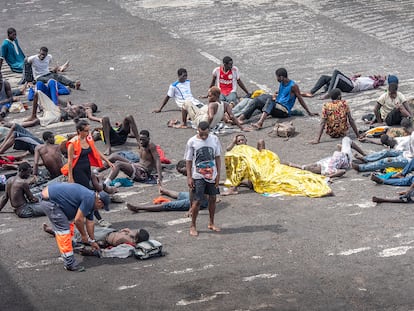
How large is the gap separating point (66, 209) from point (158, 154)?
4.31 metres

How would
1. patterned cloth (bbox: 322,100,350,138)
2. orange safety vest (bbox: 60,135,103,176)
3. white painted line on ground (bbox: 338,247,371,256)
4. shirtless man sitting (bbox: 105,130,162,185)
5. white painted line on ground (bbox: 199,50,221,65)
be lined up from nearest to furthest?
white painted line on ground (bbox: 338,247,371,256) → orange safety vest (bbox: 60,135,103,176) → shirtless man sitting (bbox: 105,130,162,185) → patterned cloth (bbox: 322,100,350,138) → white painted line on ground (bbox: 199,50,221,65)

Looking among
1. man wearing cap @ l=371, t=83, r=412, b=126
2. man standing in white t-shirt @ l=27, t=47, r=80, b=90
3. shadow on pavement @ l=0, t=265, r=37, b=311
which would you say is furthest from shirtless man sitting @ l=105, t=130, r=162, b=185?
man standing in white t-shirt @ l=27, t=47, r=80, b=90

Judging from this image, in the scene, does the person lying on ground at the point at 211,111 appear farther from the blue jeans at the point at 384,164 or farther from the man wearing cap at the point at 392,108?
the blue jeans at the point at 384,164

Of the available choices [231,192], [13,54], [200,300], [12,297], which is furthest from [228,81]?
[12,297]

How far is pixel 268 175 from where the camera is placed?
17078 mm

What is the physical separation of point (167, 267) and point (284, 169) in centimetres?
433

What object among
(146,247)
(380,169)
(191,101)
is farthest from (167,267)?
(191,101)

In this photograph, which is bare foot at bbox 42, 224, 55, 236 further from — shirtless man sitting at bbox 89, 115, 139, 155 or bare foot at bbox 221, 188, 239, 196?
shirtless man sitting at bbox 89, 115, 139, 155

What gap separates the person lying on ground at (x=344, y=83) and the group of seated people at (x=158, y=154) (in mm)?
26

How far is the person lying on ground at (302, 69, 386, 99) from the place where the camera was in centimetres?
2247

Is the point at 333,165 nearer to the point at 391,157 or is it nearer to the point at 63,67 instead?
the point at 391,157

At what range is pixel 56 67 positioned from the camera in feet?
84.9

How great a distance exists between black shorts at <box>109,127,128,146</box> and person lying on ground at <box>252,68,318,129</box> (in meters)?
2.77

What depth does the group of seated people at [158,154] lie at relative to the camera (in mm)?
14492
